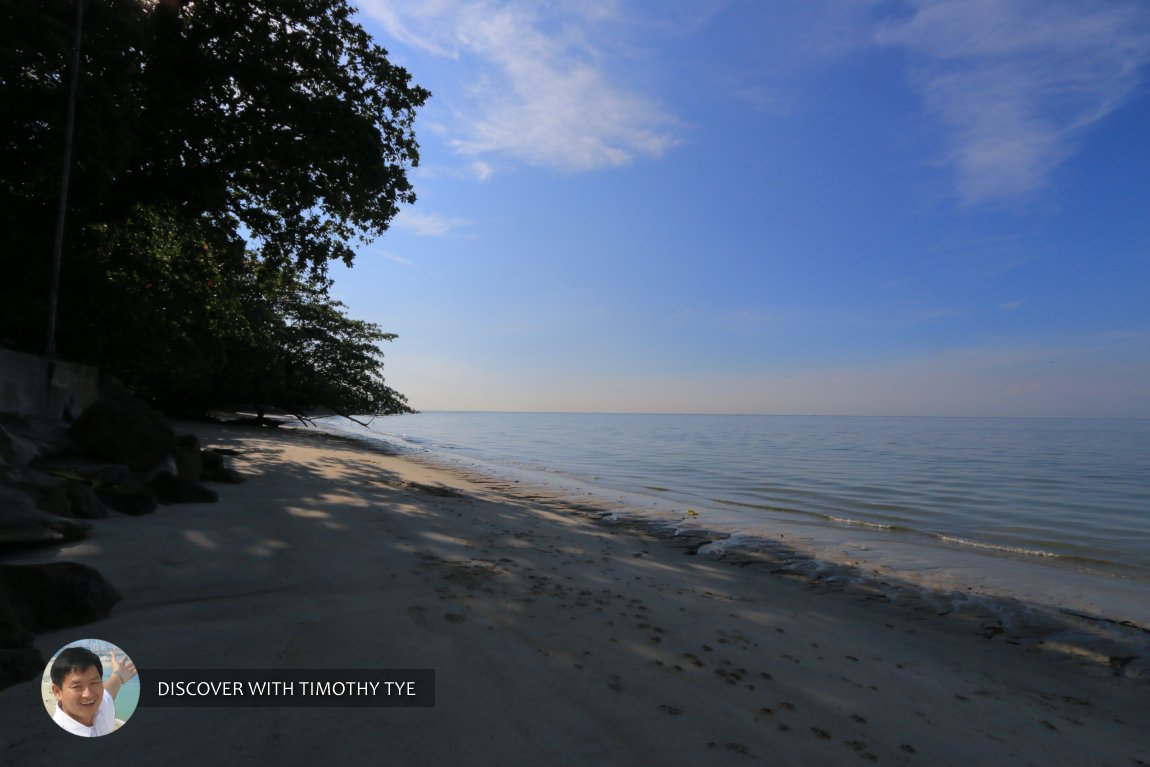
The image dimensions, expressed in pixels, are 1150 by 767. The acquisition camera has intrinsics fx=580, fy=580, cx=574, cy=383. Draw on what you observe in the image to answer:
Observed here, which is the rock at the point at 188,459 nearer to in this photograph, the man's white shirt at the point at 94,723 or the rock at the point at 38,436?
the rock at the point at 38,436

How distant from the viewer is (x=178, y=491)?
6637 mm

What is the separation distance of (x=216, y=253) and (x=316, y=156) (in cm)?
442

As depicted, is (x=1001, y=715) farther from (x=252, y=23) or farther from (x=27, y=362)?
(x=252, y=23)

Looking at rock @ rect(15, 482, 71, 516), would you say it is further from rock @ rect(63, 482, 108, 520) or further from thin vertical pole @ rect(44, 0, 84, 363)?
thin vertical pole @ rect(44, 0, 84, 363)

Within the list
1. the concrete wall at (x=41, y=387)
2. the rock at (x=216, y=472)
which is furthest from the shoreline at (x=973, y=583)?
the concrete wall at (x=41, y=387)

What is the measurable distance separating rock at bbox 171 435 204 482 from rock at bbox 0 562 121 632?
4.76 meters

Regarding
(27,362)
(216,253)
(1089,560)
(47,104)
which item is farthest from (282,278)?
(1089,560)

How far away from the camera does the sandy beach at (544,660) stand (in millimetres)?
2463

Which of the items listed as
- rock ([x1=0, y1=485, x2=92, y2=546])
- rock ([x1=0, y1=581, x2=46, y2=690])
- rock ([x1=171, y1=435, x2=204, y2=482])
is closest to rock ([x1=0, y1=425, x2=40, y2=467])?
rock ([x1=0, y1=485, x2=92, y2=546])

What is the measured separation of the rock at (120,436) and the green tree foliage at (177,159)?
14.2ft

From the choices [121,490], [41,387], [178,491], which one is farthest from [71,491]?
[41,387]

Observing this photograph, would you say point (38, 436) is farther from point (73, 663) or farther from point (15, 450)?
point (73, 663)

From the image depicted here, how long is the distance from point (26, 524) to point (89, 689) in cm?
231

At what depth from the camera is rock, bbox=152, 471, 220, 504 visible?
6.54 metres
